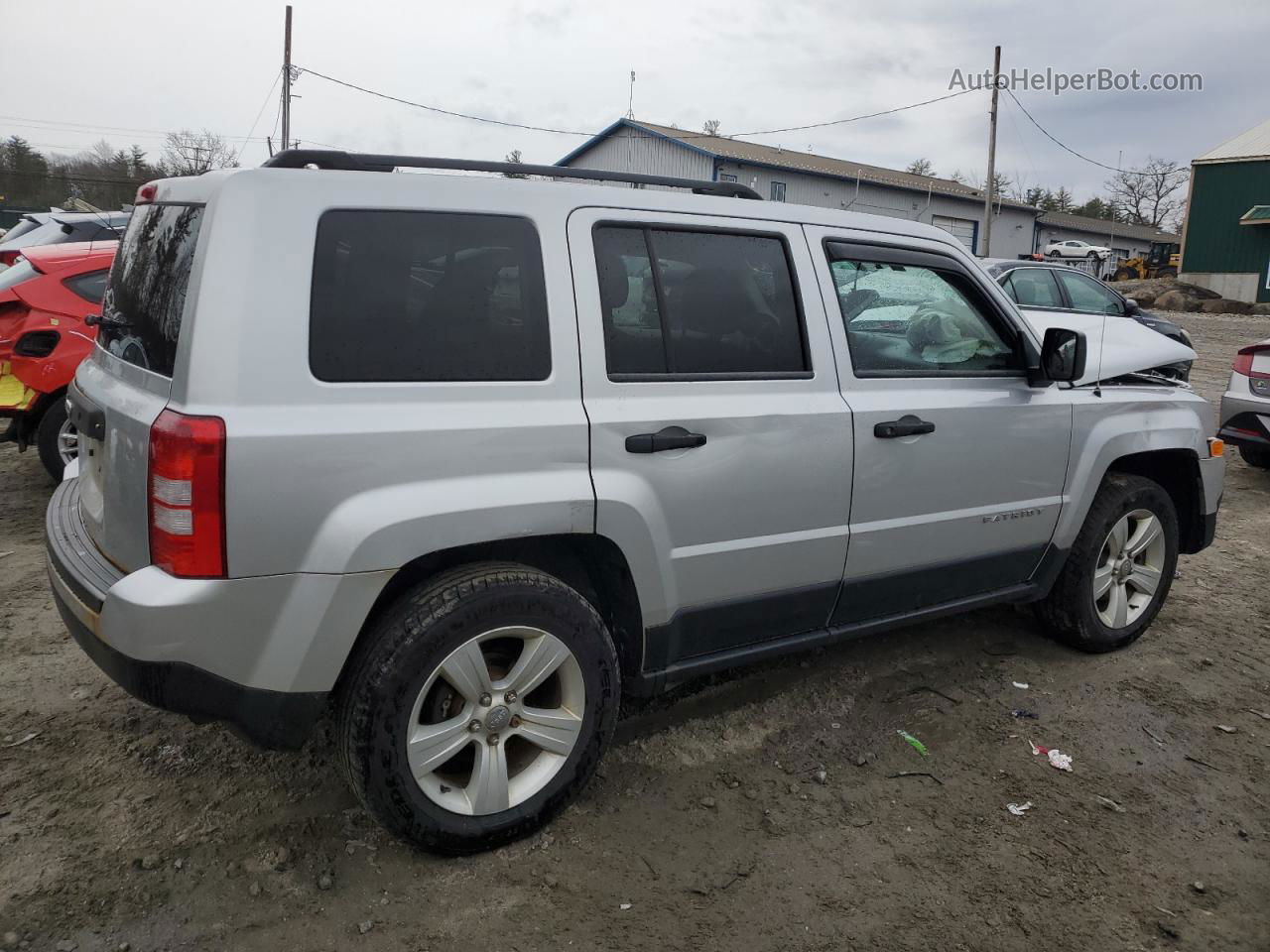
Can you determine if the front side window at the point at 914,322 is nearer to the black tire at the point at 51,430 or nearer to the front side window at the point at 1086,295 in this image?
the black tire at the point at 51,430

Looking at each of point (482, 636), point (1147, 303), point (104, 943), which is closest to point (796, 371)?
point (482, 636)

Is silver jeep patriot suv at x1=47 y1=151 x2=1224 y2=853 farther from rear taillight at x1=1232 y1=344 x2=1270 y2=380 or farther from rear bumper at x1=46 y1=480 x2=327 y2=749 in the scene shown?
rear taillight at x1=1232 y1=344 x2=1270 y2=380

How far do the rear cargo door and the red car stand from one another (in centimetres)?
371

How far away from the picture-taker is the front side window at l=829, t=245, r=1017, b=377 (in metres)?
3.31

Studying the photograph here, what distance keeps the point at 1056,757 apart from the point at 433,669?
2.34m

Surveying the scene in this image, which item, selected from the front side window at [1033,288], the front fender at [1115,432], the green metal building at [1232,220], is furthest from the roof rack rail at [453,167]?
the green metal building at [1232,220]

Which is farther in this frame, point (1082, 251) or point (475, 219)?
point (1082, 251)

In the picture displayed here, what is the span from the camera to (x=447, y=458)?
246 centimetres

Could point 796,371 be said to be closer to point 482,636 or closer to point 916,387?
point 916,387

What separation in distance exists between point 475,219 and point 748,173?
3279 centimetres

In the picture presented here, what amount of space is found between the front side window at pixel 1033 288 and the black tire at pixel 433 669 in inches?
377

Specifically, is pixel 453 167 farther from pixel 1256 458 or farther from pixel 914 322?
pixel 1256 458

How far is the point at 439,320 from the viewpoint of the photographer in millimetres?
2533

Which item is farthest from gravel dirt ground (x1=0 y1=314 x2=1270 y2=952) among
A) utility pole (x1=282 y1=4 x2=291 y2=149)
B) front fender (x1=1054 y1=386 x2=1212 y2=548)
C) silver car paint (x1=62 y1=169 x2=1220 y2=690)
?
utility pole (x1=282 y1=4 x2=291 y2=149)
